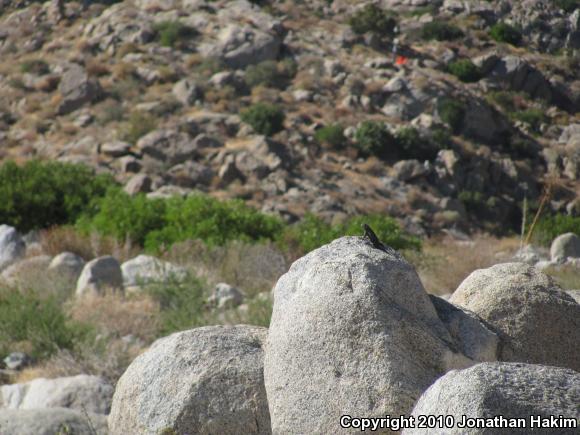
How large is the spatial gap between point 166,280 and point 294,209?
39.7 feet

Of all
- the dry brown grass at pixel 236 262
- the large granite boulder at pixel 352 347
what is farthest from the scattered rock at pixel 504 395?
the dry brown grass at pixel 236 262

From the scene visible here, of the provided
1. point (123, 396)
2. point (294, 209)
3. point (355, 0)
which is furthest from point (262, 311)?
point (355, 0)

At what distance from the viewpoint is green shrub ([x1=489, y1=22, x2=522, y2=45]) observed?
31453mm

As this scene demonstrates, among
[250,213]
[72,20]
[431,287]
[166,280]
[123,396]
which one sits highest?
[123,396]

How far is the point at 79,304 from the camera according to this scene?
28.0 feet

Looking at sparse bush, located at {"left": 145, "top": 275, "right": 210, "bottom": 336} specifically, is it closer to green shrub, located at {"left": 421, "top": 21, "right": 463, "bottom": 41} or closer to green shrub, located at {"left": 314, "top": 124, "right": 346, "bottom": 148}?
green shrub, located at {"left": 314, "top": 124, "right": 346, "bottom": 148}

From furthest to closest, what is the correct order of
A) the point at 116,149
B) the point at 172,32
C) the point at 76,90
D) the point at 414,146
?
the point at 172,32 < the point at 76,90 < the point at 414,146 < the point at 116,149

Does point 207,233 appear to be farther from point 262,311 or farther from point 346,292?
point 346,292

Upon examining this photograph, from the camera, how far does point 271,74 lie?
93.5ft

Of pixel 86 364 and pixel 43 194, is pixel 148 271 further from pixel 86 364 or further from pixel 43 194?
pixel 43 194

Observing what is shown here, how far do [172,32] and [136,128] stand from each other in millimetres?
7654

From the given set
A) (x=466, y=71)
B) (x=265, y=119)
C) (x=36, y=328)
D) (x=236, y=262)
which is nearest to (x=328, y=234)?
(x=236, y=262)

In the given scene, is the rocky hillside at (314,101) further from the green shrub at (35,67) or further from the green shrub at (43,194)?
the green shrub at (43,194)

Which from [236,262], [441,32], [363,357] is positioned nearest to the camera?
[363,357]
